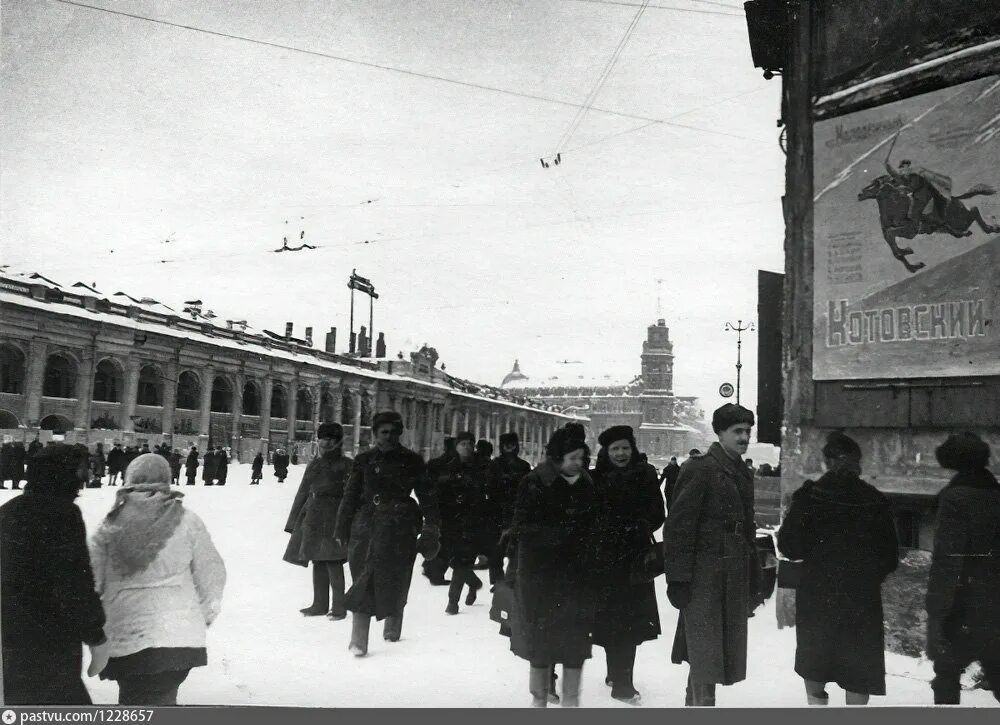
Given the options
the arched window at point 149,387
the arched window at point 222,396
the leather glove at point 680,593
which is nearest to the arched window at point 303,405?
the arched window at point 222,396

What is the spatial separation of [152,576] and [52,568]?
410mm

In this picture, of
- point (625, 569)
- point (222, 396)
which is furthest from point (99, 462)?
point (625, 569)

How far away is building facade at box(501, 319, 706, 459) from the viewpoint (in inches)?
236

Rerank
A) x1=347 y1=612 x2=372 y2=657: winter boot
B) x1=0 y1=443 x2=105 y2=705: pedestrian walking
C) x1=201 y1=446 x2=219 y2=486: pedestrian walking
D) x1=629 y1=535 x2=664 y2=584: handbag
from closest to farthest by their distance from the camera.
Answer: x1=0 y1=443 x2=105 y2=705: pedestrian walking → x1=629 y1=535 x2=664 y2=584: handbag → x1=347 y1=612 x2=372 y2=657: winter boot → x1=201 y1=446 x2=219 y2=486: pedestrian walking

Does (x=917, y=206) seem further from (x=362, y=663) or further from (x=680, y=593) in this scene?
(x=362, y=663)

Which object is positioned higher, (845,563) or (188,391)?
(188,391)

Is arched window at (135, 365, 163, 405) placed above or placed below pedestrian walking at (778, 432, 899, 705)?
above

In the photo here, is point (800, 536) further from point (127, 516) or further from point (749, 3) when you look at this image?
point (749, 3)

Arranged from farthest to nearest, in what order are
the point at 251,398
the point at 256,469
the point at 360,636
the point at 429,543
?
1. the point at 251,398
2. the point at 256,469
3. the point at 429,543
4. the point at 360,636

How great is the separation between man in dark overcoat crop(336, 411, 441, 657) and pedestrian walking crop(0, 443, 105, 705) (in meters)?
1.97

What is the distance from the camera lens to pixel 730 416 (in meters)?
3.99

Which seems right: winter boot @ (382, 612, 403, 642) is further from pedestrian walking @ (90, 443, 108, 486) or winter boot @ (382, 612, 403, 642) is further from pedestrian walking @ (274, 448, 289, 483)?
pedestrian walking @ (90, 443, 108, 486)

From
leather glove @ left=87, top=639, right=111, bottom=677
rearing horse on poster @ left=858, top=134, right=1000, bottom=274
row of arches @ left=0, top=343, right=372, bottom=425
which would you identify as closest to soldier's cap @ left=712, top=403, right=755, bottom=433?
rearing horse on poster @ left=858, top=134, right=1000, bottom=274

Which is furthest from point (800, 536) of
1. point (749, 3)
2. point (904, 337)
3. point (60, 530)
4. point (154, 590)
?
point (749, 3)
